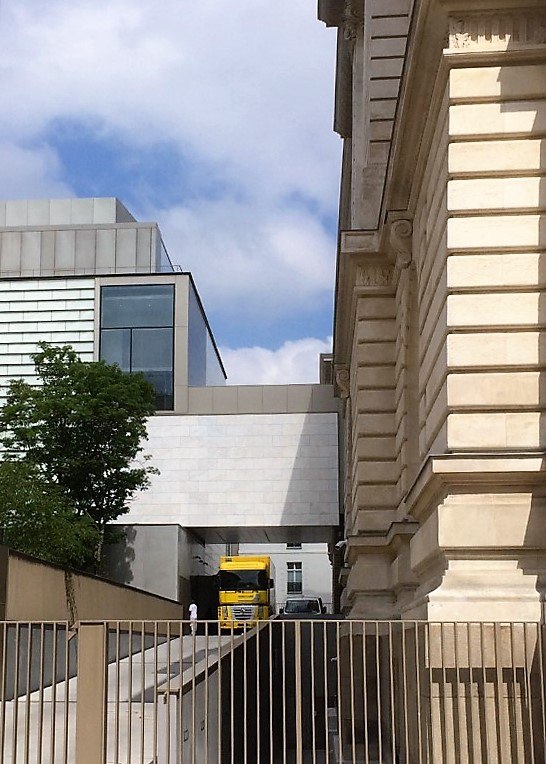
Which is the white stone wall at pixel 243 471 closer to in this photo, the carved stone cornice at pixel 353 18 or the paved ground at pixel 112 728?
the carved stone cornice at pixel 353 18

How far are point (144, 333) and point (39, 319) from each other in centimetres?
588

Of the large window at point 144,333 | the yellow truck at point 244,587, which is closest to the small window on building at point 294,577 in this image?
the large window at point 144,333

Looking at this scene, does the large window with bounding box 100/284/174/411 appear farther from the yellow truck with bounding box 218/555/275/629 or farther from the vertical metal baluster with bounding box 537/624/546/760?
the vertical metal baluster with bounding box 537/624/546/760

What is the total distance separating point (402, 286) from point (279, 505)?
140 ft

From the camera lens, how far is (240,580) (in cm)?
5697

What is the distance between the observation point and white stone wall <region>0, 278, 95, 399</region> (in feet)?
208

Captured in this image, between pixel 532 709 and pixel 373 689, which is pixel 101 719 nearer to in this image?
pixel 532 709

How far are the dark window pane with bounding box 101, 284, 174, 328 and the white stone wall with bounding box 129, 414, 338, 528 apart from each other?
512 centimetres

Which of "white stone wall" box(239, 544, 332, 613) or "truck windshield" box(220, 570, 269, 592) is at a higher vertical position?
"white stone wall" box(239, 544, 332, 613)

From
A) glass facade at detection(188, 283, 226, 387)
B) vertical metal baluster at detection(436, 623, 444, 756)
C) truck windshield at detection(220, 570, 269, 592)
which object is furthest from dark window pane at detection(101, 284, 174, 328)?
vertical metal baluster at detection(436, 623, 444, 756)

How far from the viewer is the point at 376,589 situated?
2352cm

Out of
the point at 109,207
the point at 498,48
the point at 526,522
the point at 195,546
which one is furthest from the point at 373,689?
the point at 109,207

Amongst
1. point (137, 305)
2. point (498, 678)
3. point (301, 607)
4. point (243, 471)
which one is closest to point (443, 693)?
Result: point (498, 678)

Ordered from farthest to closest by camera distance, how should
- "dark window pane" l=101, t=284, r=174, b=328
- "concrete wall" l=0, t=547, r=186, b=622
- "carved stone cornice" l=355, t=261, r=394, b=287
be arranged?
1. "dark window pane" l=101, t=284, r=174, b=328
2. "concrete wall" l=0, t=547, r=186, b=622
3. "carved stone cornice" l=355, t=261, r=394, b=287
